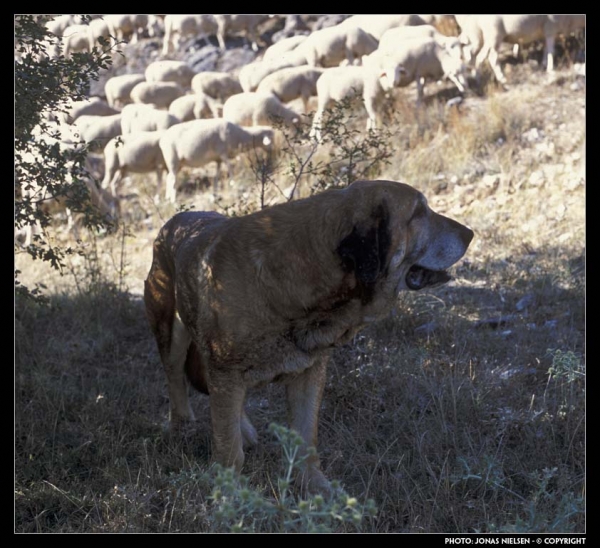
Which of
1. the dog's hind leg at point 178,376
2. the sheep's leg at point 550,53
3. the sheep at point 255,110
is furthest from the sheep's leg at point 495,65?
the dog's hind leg at point 178,376

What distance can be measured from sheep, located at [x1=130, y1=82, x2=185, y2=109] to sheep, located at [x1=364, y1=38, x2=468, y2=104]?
19.2 feet

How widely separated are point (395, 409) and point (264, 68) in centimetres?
1391

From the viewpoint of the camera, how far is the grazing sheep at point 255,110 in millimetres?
16781

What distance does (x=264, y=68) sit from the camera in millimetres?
18719

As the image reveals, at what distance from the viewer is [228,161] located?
15062 mm

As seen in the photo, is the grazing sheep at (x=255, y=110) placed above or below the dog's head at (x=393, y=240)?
below

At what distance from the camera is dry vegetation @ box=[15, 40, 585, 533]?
4.87 m

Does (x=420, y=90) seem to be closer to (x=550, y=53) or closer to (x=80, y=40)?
(x=550, y=53)

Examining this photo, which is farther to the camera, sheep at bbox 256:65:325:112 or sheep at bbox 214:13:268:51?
sheep at bbox 214:13:268:51

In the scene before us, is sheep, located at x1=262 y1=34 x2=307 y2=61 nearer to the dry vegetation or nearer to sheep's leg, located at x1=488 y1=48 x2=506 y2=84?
sheep's leg, located at x1=488 y1=48 x2=506 y2=84

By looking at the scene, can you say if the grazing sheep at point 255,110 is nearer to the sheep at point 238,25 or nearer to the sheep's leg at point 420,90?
the sheep's leg at point 420,90

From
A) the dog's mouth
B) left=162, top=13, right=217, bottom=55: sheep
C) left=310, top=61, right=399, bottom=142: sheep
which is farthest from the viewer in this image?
left=162, top=13, right=217, bottom=55: sheep

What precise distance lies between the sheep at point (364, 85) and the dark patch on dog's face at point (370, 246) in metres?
10.5

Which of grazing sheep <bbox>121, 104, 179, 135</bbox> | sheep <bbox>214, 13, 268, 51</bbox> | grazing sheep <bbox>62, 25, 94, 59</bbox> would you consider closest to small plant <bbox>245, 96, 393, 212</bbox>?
grazing sheep <bbox>121, 104, 179, 135</bbox>
